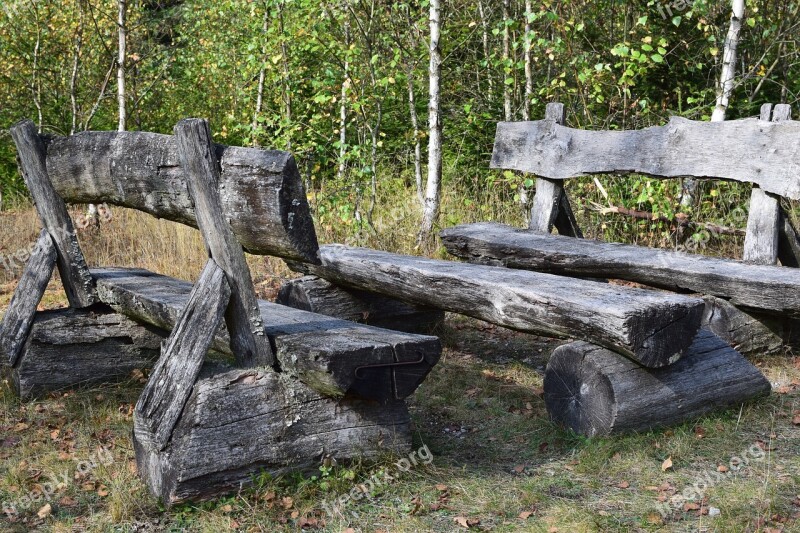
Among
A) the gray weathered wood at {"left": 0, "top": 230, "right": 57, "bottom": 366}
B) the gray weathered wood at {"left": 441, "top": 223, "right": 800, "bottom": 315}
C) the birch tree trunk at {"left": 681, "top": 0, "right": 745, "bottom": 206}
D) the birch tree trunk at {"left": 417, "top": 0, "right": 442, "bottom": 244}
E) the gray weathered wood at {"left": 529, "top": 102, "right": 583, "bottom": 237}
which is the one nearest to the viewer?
the gray weathered wood at {"left": 0, "top": 230, "right": 57, "bottom": 366}

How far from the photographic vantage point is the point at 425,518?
11.1 feet

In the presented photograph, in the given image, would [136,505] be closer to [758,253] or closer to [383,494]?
[383,494]

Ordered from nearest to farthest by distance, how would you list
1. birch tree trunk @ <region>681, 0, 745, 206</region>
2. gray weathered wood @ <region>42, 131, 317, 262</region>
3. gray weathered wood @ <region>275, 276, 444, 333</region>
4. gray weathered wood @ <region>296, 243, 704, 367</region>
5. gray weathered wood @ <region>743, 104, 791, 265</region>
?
gray weathered wood @ <region>42, 131, 317, 262</region> → gray weathered wood @ <region>296, 243, 704, 367</region> → gray weathered wood @ <region>743, 104, 791, 265</region> → gray weathered wood @ <region>275, 276, 444, 333</region> → birch tree trunk @ <region>681, 0, 745, 206</region>

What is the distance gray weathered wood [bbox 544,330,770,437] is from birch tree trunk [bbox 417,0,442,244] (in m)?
4.22

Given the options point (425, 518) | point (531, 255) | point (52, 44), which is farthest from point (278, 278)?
point (52, 44)

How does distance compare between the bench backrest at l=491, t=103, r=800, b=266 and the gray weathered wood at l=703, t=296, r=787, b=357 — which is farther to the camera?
the bench backrest at l=491, t=103, r=800, b=266

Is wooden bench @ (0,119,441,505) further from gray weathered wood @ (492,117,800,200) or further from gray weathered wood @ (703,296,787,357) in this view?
gray weathered wood @ (492,117,800,200)

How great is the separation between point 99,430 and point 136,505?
1.13 meters

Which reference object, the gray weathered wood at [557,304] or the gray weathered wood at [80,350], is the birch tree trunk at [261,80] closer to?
→ the gray weathered wood at [80,350]

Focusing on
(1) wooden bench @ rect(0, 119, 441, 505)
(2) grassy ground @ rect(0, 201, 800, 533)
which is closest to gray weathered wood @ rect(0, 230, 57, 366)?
(2) grassy ground @ rect(0, 201, 800, 533)

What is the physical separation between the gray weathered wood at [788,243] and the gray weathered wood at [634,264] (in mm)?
573

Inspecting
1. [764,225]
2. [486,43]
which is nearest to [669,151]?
[764,225]

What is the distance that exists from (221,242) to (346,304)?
107 inches

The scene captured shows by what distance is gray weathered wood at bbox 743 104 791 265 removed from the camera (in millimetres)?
5520
